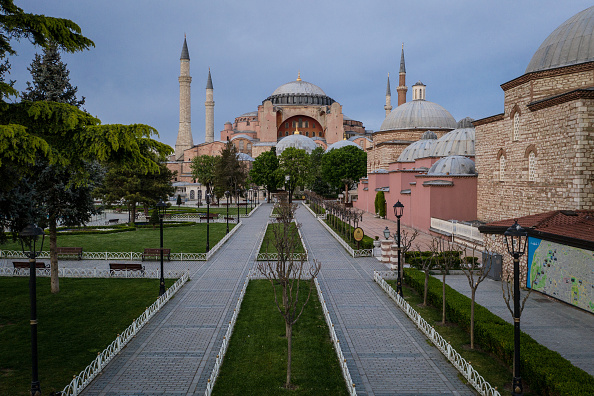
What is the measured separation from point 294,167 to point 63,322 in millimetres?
40869

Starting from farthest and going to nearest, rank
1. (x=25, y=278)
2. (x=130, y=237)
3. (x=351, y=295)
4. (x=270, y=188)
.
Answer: (x=270, y=188) < (x=130, y=237) < (x=25, y=278) < (x=351, y=295)

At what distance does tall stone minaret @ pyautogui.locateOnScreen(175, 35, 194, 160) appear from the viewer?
66438mm

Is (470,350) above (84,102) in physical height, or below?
below

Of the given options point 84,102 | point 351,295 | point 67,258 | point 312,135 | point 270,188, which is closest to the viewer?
point 351,295

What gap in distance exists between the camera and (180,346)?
30.3ft

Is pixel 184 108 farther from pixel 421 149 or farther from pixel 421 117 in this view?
pixel 421 149

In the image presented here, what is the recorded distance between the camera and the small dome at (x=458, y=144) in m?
29.3

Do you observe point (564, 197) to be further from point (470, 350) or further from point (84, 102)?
point (84, 102)

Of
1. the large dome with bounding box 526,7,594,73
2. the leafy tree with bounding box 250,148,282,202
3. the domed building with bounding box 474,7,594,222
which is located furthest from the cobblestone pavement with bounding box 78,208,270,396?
the leafy tree with bounding box 250,148,282,202

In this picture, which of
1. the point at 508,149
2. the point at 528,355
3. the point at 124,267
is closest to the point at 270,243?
the point at 124,267

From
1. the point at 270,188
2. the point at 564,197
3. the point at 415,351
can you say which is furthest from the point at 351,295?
the point at 270,188

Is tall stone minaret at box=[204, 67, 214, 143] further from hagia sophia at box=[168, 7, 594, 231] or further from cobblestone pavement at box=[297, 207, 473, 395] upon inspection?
cobblestone pavement at box=[297, 207, 473, 395]

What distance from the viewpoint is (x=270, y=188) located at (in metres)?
55.0

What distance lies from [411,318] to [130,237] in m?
19.2
